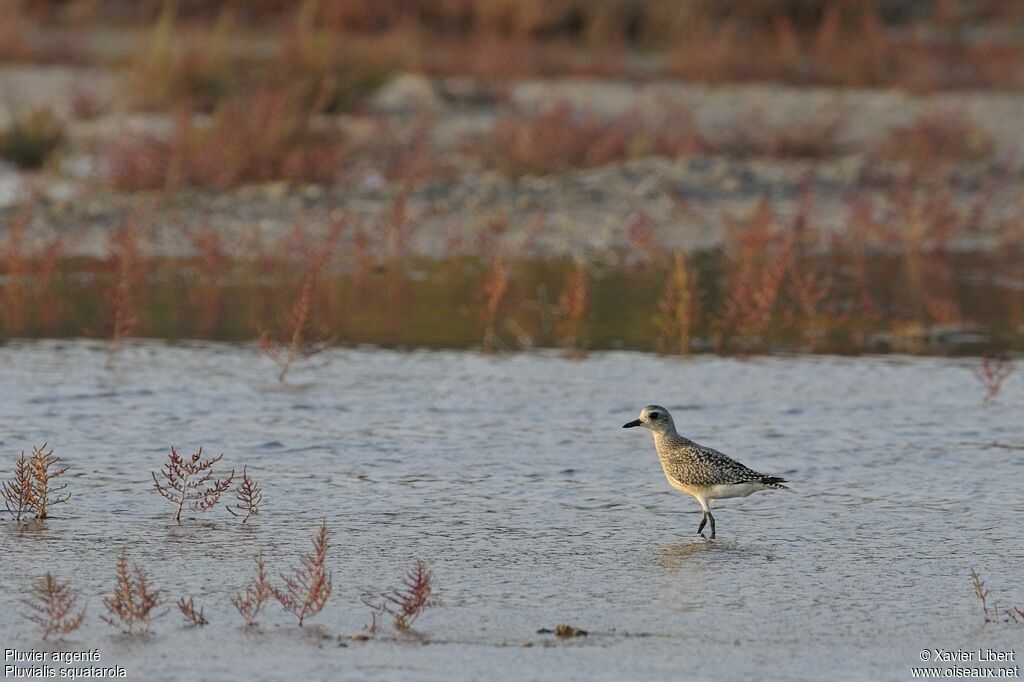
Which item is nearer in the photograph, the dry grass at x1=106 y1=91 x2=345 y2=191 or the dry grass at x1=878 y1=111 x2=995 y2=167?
the dry grass at x1=106 y1=91 x2=345 y2=191

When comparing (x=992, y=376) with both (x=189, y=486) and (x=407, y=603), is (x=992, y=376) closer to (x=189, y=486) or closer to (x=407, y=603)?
(x=189, y=486)

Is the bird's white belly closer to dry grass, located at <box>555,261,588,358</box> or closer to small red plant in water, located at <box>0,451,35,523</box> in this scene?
small red plant in water, located at <box>0,451,35,523</box>

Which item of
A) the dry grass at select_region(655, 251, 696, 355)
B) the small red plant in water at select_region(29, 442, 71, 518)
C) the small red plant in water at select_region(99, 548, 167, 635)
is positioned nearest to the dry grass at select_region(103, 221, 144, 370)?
the small red plant in water at select_region(29, 442, 71, 518)

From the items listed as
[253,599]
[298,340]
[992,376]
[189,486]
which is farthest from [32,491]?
[992,376]

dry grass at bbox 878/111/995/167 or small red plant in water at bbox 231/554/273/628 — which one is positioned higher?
dry grass at bbox 878/111/995/167

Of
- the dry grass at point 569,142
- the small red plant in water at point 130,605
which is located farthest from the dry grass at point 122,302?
the dry grass at point 569,142

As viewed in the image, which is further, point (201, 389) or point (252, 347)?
point (252, 347)

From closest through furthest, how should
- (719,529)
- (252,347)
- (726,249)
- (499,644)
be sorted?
(499,644), (719,529), (252,347), (726,249)

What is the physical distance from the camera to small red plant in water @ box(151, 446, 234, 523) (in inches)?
288

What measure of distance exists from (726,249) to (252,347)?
18.9 feet

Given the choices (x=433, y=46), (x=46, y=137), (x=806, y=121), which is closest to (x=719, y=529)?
(x=46, y=137)

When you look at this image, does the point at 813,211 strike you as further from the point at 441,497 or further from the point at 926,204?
the point at 441,497

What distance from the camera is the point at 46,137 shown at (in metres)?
17.8

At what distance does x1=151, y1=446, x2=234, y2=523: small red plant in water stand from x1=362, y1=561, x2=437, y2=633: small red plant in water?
121 centimetres
